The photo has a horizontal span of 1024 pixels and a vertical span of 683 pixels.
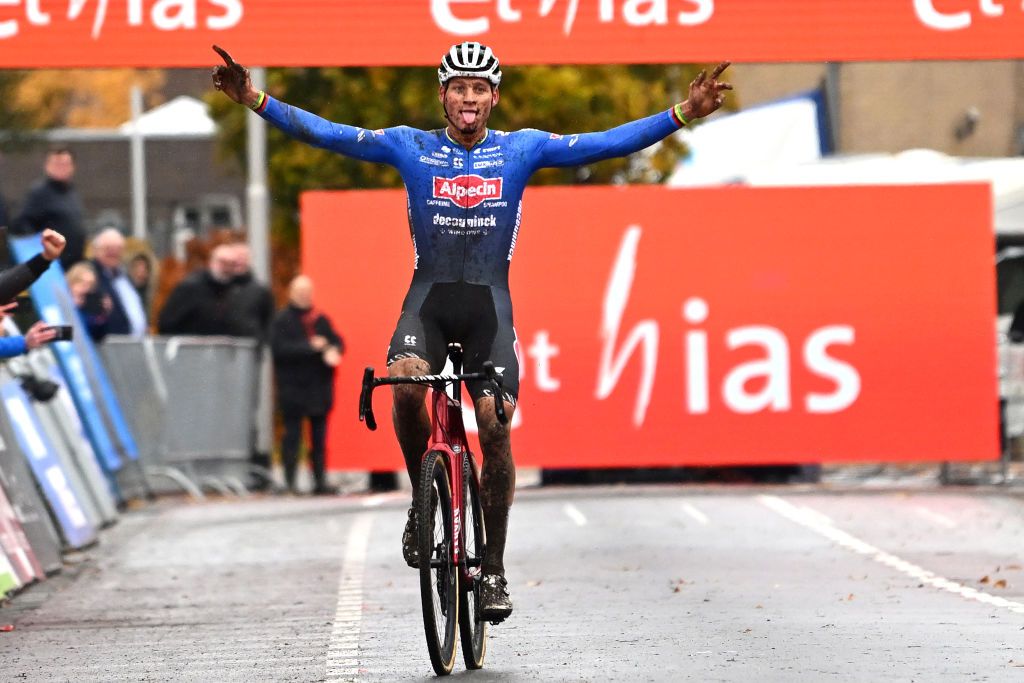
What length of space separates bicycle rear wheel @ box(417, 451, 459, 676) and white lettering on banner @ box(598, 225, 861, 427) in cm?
1285

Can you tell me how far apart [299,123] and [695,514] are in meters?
9.01

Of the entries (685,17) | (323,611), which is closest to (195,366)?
(685,17)

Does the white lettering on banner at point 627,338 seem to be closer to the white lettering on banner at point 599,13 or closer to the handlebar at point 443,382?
the white lettering on banner at point 599,13

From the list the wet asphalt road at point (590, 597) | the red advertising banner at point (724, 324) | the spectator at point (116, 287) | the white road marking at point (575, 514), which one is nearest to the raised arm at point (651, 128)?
the wet asphalt road at point (590, 597)

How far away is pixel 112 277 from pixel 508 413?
40.9 feet

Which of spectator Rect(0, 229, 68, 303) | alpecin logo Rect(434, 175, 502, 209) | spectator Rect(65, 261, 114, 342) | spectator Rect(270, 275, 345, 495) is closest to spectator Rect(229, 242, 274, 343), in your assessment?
spectator Rect(270, 275, 345, 495)

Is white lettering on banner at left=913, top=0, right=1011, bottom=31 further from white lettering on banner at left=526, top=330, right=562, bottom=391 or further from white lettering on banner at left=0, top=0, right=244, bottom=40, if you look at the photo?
white lettering on banner at left=526, top=330, right=562, bottom=391

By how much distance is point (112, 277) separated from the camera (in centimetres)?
2127

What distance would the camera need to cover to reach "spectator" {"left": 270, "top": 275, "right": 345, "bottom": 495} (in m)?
21.7

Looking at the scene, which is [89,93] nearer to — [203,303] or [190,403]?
[203,303]

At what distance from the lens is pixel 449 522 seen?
9219 millimetres

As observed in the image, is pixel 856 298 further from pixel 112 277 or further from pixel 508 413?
pixel 508 413

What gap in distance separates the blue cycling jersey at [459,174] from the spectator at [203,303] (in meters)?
12.9

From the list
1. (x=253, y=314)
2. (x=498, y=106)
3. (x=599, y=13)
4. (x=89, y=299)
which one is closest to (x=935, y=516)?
(x=599, y=13)
